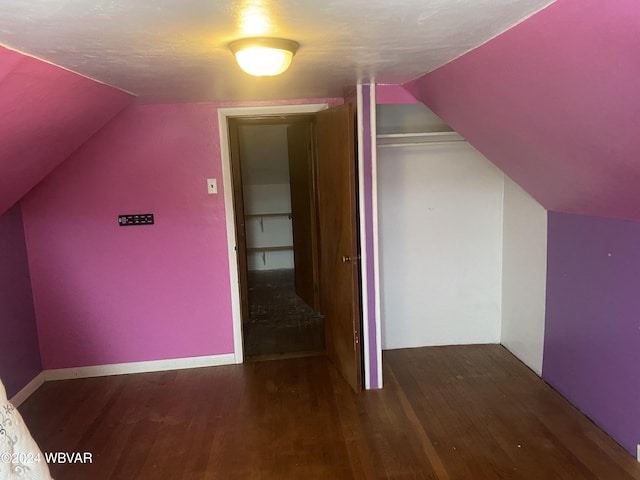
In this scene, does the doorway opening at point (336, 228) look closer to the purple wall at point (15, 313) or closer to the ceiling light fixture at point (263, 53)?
the ceiling light fixture at point (263, 53)

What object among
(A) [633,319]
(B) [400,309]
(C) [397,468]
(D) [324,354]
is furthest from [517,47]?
(D) [324,354]

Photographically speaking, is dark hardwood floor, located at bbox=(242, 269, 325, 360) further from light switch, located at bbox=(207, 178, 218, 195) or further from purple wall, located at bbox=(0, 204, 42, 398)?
purple wall, located at bbox=(0, 204, 42, 398)

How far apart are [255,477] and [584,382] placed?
194cm

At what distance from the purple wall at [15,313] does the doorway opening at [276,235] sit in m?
1.55

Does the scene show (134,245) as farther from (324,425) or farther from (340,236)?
(324,425)

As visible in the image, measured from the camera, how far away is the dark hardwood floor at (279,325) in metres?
3.85

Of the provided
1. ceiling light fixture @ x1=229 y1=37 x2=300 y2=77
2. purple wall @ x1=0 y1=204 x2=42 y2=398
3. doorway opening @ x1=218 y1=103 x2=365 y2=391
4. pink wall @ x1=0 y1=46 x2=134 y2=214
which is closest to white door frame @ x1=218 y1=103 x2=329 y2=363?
doorway opening @ x1=218 y1=103 x2=365 y2=391

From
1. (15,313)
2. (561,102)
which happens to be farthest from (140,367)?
(561,102)

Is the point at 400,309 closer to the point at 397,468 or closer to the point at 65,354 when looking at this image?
the point at 397,468

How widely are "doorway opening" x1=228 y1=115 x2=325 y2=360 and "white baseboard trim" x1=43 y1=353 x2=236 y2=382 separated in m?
0.26

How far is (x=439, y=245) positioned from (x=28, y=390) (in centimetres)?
318

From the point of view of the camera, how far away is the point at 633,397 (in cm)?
234

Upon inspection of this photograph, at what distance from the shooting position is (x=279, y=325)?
14.6ft

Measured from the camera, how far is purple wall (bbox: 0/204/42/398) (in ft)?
9.90
